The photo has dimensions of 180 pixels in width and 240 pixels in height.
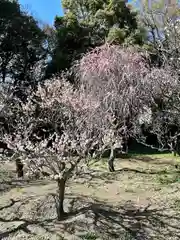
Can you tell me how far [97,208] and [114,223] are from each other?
0.57m

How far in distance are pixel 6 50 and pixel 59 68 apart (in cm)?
233

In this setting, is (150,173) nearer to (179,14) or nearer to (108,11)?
(179,14)

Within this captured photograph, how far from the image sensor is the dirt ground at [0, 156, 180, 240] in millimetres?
5418

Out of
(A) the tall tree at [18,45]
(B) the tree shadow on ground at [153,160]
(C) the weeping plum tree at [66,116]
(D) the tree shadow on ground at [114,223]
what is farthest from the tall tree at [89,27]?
(D) the tree shadow on ground at [114,223]

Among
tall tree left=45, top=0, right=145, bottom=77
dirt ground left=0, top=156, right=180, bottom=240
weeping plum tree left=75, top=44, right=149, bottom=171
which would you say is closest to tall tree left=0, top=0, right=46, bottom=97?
tall tree left=45, top=0, right=145, bottom=77

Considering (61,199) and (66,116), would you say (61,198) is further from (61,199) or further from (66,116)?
(66,116)

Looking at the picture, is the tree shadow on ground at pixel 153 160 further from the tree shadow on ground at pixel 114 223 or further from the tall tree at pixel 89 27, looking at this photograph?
the tree shadow on ground at pixel 114 223

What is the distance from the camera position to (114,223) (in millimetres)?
5629

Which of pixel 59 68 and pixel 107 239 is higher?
pixel 59 68

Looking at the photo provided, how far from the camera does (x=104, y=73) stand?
34.1 feet

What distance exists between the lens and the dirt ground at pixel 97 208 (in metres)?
5.42

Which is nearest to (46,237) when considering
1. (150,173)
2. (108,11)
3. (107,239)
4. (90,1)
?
(107,239)

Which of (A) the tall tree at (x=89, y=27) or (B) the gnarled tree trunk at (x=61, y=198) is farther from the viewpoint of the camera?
(A) the tall tree at (x=89, y=27)

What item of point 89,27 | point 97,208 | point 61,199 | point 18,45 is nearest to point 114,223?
point 97,208
